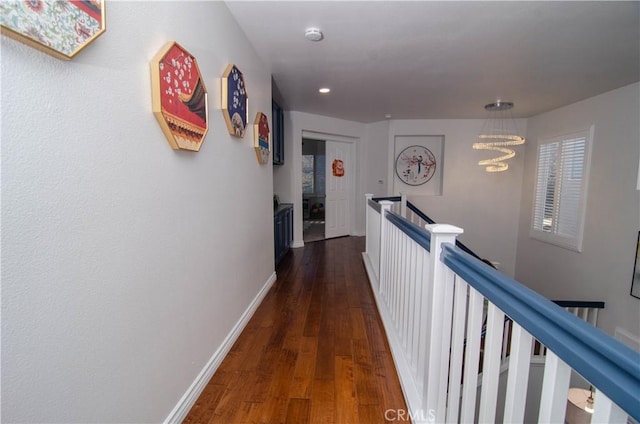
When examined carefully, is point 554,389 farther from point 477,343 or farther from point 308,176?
point 308,176

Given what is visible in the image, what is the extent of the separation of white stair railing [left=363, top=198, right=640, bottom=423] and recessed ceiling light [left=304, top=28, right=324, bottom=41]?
161 cm

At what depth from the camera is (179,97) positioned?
1.34m

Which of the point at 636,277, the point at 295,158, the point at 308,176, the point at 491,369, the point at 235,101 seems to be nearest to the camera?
the point at 491,369

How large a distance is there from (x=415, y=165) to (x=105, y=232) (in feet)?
19.3

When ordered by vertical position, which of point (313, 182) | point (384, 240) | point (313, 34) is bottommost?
point (384, 240)

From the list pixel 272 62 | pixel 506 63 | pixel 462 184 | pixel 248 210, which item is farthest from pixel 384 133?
pixel 248 210

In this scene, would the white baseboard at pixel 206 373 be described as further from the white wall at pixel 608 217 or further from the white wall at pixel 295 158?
the white wall at pixel 608 217

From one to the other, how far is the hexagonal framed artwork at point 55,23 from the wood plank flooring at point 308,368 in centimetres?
166

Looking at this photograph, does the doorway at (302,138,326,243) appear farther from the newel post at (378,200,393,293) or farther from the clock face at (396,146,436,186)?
the newel post at (378,200,393,293)

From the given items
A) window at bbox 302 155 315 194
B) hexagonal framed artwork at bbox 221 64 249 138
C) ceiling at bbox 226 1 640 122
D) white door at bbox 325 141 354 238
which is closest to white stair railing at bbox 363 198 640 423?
hexagonal framed artwork at bbox 221 64 249 138

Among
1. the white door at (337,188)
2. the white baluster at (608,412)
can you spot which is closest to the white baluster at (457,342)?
the white baluster at (608,412)

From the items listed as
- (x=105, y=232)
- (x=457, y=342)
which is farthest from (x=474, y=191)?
(x=105, y=232)

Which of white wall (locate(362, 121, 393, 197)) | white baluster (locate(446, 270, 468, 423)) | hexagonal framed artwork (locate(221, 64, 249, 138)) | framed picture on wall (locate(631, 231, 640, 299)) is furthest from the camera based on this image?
white wall (locate(362, 121, 393, 197))

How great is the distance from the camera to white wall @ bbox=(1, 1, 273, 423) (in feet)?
2.39
